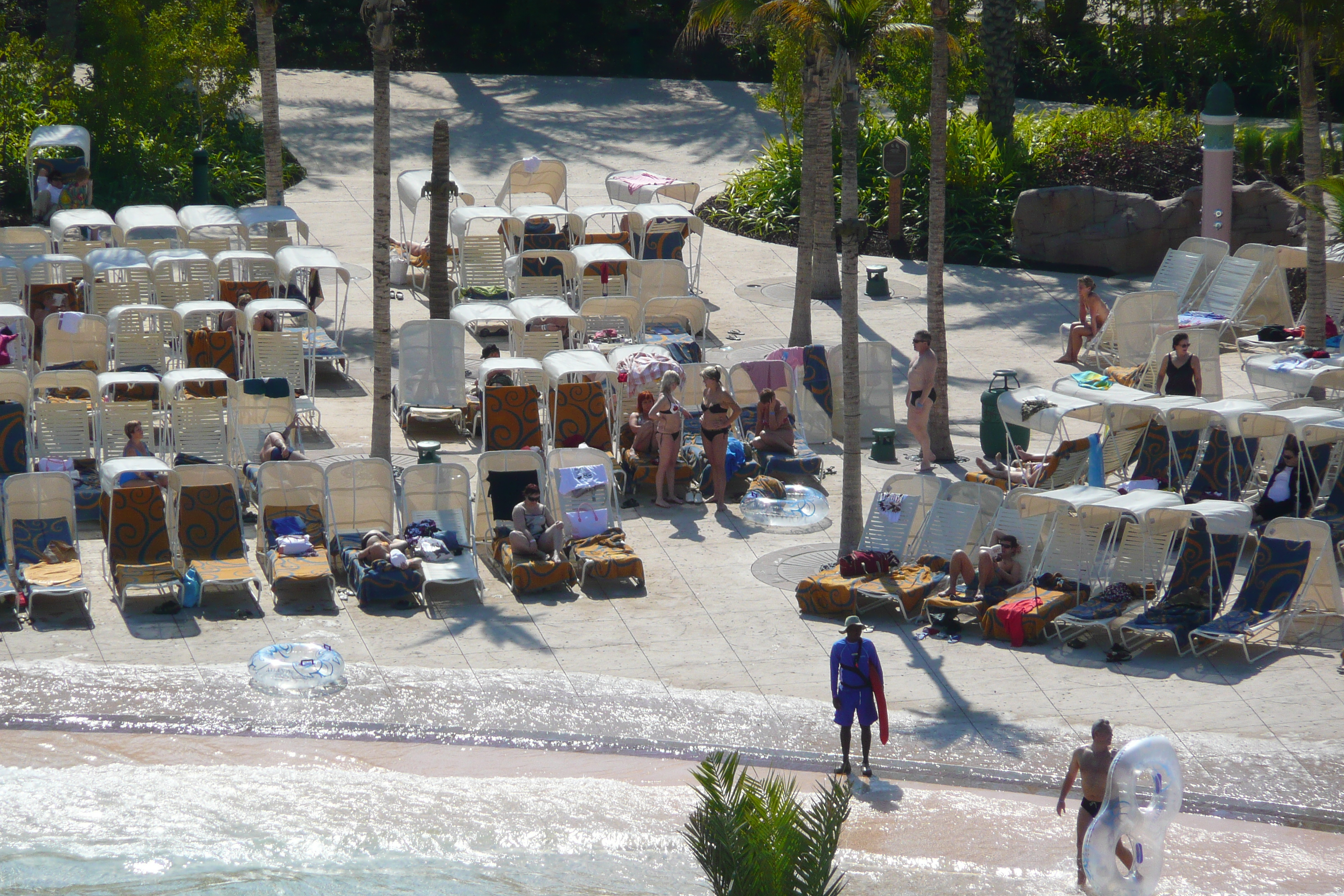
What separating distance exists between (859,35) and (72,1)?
23.6m

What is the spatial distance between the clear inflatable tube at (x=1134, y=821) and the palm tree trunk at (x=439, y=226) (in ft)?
41.6

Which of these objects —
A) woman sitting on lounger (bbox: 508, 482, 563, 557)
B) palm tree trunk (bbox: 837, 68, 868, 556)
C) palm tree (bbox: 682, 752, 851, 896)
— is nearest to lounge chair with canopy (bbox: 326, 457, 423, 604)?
woman sitting on lounger (bbox: 508, 482, 563, 557)

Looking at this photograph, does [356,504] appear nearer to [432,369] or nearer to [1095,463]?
[432,369]

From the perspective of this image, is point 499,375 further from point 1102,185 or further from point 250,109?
point 250,109

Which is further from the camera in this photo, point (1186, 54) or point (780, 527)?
point (1186, 54)

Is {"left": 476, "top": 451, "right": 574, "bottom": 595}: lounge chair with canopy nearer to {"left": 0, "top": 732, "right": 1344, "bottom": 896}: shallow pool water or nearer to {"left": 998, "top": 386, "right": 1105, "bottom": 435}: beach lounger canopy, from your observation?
{"left": 0, "top": 732, "right": 1344, "bottom": 896}: shallow pool water

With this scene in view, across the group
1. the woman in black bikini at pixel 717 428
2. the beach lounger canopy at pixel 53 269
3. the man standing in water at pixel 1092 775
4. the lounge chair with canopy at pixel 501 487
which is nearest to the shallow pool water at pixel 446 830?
the man standing in water at pixel 1092 775

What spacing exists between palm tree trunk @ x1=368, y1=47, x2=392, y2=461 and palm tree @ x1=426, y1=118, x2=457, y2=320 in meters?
3.03

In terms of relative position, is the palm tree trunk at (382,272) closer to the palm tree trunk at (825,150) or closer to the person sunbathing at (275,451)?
the person sunbathing at (275,451)

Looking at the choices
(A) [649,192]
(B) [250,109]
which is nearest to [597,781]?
(A) [649,192]

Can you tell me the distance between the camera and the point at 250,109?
34.1m

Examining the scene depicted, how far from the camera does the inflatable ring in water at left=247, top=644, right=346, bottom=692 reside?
43.3ft

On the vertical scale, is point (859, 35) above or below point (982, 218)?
above

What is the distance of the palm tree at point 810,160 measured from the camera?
56.6 ft
